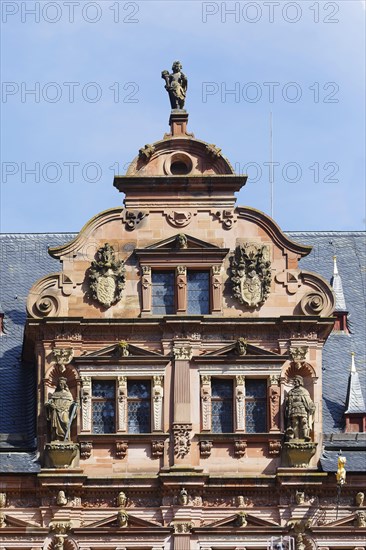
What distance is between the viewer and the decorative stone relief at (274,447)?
2665 inches

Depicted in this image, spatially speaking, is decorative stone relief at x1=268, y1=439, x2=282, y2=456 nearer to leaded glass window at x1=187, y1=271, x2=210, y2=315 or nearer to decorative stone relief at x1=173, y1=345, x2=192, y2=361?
decorative stone relief at x1=173, y1=345, x2=192, y2=361

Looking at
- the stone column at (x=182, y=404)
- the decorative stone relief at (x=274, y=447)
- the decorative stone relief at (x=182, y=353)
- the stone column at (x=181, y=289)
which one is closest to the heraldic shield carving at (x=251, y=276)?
the stone column at (x=181, y=289)

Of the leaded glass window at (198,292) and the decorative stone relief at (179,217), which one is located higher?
the decorative stone relief at (179,217)

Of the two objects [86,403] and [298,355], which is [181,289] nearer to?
[298,355]

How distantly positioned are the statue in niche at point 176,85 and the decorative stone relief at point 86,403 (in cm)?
899

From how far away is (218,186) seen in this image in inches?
2756

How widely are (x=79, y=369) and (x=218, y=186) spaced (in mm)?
6792

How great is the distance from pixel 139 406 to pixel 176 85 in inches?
396

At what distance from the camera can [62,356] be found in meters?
68.2

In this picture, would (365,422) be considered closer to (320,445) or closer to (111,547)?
(320,445)

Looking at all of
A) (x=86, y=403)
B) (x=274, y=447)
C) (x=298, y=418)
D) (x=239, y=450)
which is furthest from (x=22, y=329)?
(x=298, y=418)

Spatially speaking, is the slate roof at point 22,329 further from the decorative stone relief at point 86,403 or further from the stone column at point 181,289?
the stone column at point 181,289

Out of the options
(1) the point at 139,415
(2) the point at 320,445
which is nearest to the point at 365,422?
(2) the point at 320,445

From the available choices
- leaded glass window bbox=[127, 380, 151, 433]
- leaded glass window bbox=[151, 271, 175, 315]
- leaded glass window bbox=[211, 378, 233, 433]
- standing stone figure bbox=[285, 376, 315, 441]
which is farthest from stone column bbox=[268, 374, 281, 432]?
leaded glass window bbox=[151, 271, 175, 315]
